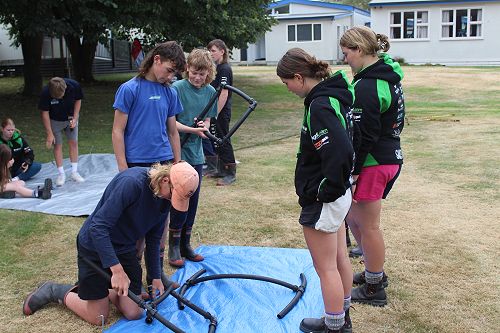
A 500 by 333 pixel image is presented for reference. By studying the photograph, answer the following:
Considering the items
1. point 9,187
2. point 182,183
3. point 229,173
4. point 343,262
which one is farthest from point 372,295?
point 9,187

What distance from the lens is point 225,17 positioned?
39.8 ft

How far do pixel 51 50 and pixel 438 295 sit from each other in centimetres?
2428

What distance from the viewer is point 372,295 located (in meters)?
3.57

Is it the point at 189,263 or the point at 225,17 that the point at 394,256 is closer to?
the point at 189,263

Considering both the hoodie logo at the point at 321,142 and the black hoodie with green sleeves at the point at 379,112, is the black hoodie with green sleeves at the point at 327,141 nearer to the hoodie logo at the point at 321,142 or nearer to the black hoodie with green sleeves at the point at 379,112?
the hoodie logo at the point at 321,142

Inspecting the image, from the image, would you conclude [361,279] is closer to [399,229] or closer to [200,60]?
[399,229]

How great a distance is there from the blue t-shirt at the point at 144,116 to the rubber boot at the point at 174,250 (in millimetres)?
686

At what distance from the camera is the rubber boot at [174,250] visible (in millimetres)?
4164

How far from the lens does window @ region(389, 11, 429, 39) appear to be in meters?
28.8

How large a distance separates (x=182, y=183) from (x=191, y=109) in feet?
5.56

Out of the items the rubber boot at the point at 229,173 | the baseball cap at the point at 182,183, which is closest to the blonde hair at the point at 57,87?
the rubber boot at the point at 229,173

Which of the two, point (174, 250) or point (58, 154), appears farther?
point (58, 154)

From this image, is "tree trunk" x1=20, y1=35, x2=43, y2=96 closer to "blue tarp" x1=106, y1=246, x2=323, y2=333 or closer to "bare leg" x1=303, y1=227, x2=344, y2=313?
"blue tarp" x1=106, y1=246, x2=323, y2=333

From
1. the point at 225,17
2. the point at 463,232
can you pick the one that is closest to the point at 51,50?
the point at 225,17
